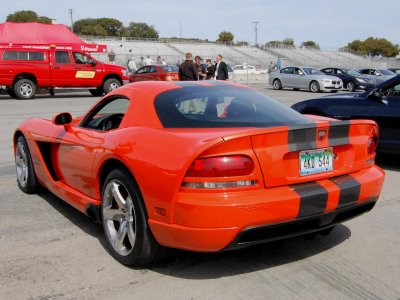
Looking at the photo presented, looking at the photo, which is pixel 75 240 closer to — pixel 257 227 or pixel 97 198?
pixel 97 198

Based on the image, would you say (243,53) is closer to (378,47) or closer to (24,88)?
(24,88)

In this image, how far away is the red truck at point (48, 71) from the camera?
18859mm

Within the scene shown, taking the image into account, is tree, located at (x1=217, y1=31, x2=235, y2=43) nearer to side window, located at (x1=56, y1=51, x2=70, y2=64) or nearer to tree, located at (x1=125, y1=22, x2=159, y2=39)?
tree, located at (x1=125, y1=22, x2=159, y2=39)

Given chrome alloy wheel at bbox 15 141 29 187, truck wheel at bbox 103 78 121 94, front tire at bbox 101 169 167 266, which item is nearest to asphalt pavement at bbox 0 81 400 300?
front tire at bbox 101 169 167 266

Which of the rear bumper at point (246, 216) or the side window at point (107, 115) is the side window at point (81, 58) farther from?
the rear bumper at point (246, 216)

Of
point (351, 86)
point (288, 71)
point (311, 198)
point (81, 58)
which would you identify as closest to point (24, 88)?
point (81, 58)

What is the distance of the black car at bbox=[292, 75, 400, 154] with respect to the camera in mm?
6773

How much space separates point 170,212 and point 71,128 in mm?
1863

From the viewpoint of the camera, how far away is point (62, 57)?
19.7 meters

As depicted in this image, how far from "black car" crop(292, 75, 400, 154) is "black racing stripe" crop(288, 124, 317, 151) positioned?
3.92 meters

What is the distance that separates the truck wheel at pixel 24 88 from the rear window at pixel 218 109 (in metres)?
16.5

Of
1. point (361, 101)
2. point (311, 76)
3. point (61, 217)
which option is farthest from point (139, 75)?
point (61, 217)

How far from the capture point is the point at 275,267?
3467 millimetres

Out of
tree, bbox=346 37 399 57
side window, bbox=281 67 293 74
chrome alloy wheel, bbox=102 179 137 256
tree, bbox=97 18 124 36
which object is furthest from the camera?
tree, bbox=346 37 399 57
